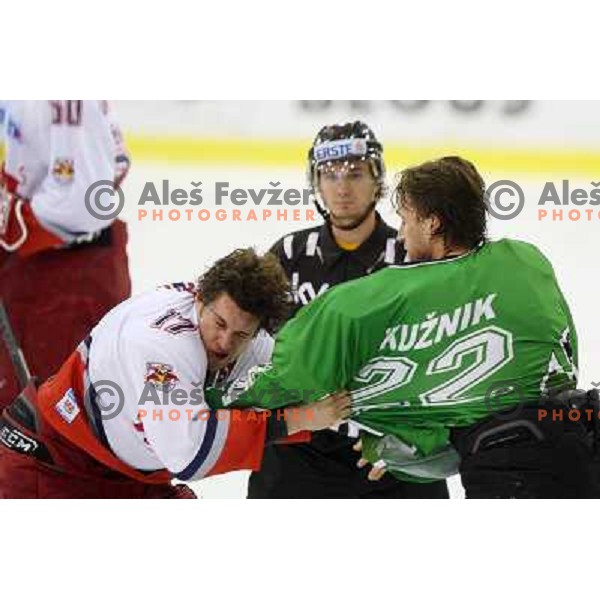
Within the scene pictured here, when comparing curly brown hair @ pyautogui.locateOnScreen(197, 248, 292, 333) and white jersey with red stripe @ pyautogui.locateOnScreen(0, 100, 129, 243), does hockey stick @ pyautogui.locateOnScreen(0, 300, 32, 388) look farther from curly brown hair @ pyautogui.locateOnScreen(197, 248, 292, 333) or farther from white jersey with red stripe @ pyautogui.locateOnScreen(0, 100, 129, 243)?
curly brown hair @ pyautogui.locateOnScreen(197, 248, 292, 333)

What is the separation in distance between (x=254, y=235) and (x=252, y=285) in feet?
0.39

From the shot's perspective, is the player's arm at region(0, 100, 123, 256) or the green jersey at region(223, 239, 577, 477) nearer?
the green jersey at region(223, 239, 577, 477)

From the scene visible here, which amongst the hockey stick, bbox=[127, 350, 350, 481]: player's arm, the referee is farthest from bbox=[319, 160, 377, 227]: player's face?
the hockey stick

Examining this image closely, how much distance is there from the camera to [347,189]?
2617mm

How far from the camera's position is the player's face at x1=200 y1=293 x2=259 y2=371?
2.54 m

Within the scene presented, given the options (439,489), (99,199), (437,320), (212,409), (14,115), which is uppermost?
(14,115)

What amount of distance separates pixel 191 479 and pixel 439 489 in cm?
54

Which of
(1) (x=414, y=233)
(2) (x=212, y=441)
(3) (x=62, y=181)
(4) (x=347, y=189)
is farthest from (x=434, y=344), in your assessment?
(3) (x=62, y=181)

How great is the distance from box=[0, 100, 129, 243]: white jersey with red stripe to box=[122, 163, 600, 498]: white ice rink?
8 cm

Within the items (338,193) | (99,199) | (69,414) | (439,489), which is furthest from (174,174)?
(439,489)

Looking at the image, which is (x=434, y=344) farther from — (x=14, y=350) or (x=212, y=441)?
A: (x=14, y=350)

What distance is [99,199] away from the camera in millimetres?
2643

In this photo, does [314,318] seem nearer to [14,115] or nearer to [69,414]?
[69,414]

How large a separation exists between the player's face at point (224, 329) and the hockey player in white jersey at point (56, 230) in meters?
0.21
